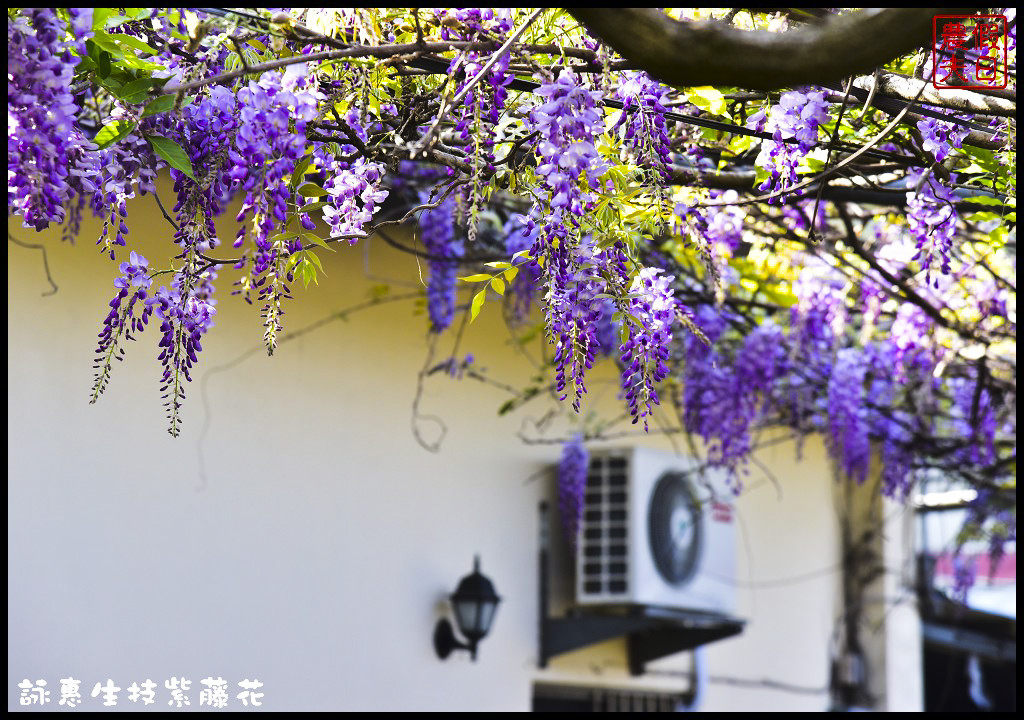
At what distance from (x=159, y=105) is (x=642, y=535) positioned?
11.1ft

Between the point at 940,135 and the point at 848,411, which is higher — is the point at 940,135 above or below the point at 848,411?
above

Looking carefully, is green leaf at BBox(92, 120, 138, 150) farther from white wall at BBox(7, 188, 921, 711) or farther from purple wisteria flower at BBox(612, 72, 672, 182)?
white wall at BBox(7, 188, 921, 711)

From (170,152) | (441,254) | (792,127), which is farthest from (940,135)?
(441,254)

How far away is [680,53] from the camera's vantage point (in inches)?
63.6

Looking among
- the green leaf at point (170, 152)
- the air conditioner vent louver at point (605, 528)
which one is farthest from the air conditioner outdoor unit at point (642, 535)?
the green leaf at point (170, 152)

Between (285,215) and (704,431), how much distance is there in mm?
2902

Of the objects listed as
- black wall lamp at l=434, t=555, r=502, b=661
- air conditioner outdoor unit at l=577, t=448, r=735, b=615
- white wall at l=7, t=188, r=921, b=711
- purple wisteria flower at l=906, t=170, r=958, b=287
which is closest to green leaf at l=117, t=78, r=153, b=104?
white wall at l=7, t=188, r=921, b=711

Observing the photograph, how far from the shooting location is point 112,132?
6.82ft

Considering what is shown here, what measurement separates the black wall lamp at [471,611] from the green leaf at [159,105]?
109 inches

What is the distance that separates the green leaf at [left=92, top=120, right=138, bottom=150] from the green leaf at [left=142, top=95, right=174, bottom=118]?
0.18 ft

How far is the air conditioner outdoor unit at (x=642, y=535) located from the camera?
501cm

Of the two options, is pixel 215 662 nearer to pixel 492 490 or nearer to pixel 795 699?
pixel 492 490

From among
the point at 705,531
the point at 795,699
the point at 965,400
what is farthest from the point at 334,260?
the point at 795,699

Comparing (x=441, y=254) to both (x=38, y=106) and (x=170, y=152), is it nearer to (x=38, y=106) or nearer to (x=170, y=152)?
(x=170, y=152)
